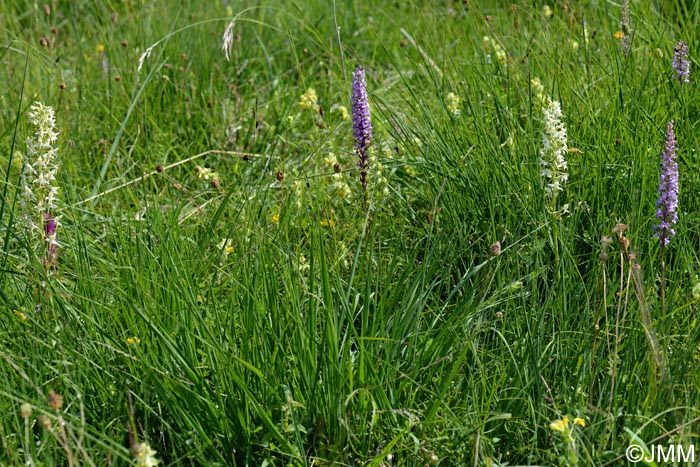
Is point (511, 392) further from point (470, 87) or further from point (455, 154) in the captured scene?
point (470, 87)

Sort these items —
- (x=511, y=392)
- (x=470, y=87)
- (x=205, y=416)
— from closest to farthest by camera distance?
(x=205, y=416) < (x=511, y=392) < (x=470, y=87)

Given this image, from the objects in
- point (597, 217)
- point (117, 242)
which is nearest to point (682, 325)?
point (597, 217)

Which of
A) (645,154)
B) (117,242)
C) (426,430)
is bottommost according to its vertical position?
(426,430)

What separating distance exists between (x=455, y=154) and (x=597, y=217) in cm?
48

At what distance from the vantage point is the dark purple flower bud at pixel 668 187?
216cm

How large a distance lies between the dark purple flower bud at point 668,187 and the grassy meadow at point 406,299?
26 mm

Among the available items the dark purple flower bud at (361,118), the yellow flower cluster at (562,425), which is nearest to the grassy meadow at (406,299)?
the yellow flower cluster at (562,425)

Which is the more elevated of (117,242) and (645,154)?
(645,154)

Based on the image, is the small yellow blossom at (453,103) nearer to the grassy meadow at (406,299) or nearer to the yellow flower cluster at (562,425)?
the grassy meadow at (406,299)

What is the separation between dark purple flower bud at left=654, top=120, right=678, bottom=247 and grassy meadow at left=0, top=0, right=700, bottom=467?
1.0 inches

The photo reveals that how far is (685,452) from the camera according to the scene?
5.89ft

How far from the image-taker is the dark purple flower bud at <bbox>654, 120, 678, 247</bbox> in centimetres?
216

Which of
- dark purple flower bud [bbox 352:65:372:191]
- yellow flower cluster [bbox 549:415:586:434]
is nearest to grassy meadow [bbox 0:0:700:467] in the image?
yellow flower cluster [bbox 549:415:586:434]

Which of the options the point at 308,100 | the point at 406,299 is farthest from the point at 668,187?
the point at 308,100
